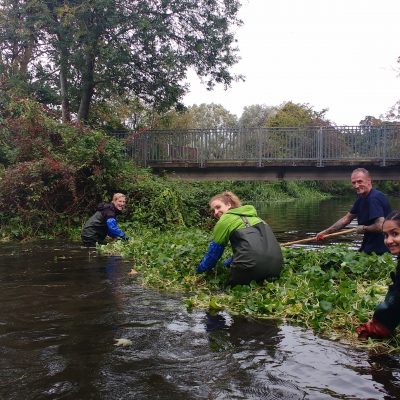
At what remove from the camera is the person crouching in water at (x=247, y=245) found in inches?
254

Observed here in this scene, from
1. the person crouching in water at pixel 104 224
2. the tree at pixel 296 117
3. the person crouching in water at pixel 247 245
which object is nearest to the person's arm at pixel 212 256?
the person crouching in water at pixel 247 245

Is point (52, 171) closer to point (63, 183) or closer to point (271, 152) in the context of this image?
point (63, 183)

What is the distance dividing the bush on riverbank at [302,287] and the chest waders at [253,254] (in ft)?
0.53

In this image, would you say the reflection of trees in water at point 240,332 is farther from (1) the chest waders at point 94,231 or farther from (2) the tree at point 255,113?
(2) the tree at point 255,113

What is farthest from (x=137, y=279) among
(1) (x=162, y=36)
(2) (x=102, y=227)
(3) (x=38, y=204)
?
(1) (x=162, y=36)

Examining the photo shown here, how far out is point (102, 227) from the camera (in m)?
11.6

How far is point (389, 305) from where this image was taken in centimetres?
452

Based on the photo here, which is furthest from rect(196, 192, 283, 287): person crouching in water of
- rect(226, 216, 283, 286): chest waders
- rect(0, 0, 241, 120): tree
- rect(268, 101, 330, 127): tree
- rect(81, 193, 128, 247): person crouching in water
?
rect(268, 101, 330, 127): tree

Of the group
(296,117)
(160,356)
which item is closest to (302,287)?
(160,356)

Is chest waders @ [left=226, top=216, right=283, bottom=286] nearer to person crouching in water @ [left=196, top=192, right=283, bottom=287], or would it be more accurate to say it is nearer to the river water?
person crouching in water @ [left=196, top=192, right=283, bottom=287]

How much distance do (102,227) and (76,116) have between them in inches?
543

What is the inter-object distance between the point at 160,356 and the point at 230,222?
249 centimetres

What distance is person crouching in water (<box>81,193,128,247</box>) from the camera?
36.0ft

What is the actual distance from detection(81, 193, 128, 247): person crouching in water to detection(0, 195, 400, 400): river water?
155 inches
